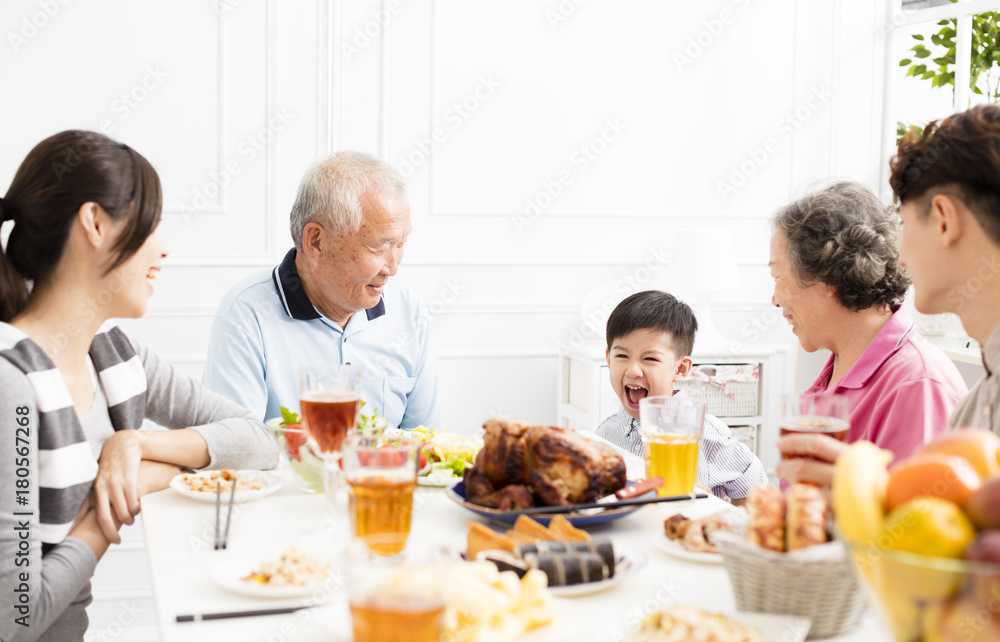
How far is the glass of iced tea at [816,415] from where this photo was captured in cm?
130

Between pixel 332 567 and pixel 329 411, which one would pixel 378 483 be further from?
pixel 329 411

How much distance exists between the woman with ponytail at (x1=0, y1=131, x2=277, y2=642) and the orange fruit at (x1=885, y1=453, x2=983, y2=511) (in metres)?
1.22

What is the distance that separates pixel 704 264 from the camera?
13.2ft

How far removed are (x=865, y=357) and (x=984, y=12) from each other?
9.67 feet

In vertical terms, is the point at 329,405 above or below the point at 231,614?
above

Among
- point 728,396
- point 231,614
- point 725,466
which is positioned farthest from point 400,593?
point 728,396

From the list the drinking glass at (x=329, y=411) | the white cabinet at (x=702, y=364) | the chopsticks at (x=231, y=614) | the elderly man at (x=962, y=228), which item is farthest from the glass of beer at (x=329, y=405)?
the white cabinet at (x=702, y=364)

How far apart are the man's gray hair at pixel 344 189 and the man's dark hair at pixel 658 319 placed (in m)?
0.71

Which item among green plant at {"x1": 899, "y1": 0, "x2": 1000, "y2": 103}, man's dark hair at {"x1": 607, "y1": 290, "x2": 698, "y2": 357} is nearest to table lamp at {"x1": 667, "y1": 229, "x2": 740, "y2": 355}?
green plant at {"x1": 899, "y1": 0, "x2": 1000, "y2": 103}

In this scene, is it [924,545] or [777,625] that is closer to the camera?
[924,545]

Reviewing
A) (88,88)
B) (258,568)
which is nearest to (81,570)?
(258,568)

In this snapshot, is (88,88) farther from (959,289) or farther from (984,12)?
(984,12)

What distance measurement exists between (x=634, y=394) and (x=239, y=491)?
1.27 metres

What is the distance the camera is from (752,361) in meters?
4.17
